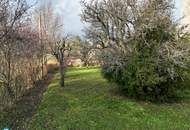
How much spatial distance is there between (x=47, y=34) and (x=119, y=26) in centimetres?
1777

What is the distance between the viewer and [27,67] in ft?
68.3

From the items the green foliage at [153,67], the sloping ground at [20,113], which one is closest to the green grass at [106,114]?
the sloping ground at [20,113]

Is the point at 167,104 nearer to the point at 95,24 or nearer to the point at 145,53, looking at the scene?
the point at 145,53

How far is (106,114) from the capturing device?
12.1 metres

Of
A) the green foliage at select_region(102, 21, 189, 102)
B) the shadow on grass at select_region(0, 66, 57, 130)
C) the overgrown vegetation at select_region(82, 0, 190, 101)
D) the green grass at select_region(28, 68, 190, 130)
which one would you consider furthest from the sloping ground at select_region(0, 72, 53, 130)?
the green foliage at select_region(102, 21, 189, 102)

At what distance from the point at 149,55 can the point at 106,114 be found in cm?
351

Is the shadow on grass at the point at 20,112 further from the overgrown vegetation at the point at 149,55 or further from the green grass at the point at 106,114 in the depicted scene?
the overgrown vegetation at the point at 149,55

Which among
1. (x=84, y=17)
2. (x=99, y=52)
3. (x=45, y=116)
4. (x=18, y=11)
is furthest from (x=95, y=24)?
(x=45, y=116)

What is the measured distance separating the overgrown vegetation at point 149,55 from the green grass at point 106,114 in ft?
2.28

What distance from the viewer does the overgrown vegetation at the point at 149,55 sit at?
14109mm

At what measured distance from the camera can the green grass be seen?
1051cm

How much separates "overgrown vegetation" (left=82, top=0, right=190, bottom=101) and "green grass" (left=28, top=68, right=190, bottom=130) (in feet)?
2.28

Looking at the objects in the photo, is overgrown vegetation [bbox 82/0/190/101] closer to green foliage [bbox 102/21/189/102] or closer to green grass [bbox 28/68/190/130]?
green foliage [bbox 102/21/189/102]

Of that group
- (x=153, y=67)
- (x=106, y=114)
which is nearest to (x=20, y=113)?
(x=106, y=114)
